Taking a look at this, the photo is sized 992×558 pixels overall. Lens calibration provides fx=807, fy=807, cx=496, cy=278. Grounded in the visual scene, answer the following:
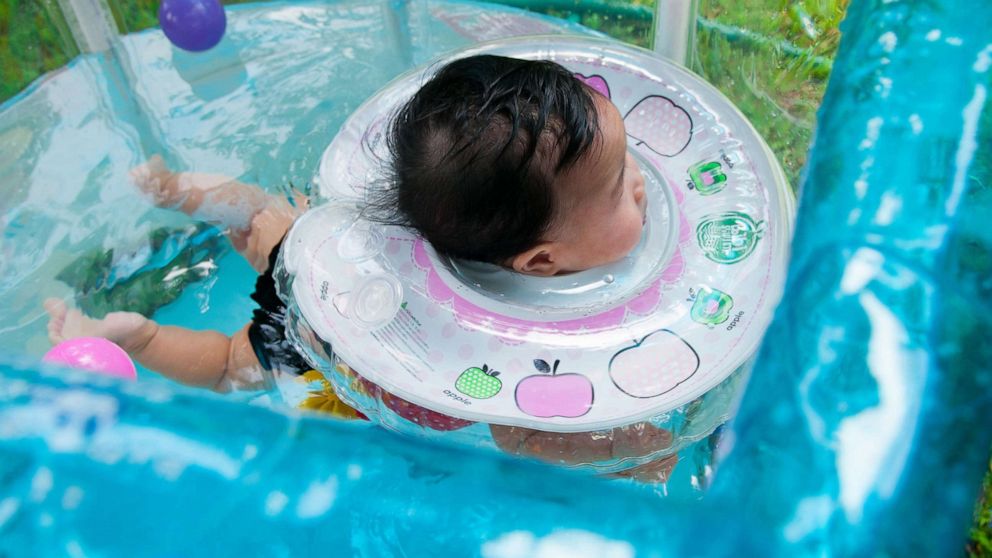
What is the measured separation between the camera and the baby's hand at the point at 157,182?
69.8 inches

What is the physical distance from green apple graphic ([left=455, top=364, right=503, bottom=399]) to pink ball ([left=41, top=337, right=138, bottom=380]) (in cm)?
52

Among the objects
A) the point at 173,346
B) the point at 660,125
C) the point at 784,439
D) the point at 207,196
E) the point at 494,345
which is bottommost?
the point at 173,346

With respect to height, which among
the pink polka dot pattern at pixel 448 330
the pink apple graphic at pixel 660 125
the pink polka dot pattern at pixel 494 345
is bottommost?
the pink polka dot pattern at pixel 494 345

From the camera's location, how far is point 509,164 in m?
1.02

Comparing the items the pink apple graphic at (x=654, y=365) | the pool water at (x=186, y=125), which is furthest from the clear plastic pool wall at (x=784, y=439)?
the pool water at (x=186, y=125)

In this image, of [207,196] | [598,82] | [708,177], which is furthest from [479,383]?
[207,196]

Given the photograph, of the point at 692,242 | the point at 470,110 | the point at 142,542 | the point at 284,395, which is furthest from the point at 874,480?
the point at 284,395

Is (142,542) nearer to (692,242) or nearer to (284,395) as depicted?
(692,242)

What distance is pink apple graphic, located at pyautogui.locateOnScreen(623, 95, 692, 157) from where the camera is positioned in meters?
1.38

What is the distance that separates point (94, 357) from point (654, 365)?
2.79ft

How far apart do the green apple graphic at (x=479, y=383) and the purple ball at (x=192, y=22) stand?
142 cm

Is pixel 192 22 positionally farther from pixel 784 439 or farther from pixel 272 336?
pixel 784 439

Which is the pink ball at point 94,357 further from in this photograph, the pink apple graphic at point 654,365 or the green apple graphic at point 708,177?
the green apple graphic at point 708,177

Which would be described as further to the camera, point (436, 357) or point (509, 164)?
point (436, 357)
